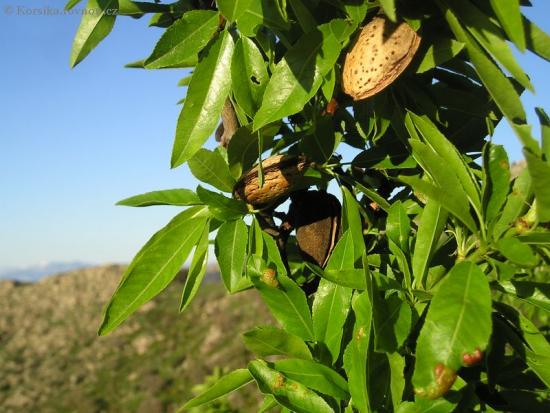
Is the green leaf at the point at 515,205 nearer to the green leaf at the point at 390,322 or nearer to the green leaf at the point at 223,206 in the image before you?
the green leaf at the point at 390,322

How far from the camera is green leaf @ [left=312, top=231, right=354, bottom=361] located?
63cm

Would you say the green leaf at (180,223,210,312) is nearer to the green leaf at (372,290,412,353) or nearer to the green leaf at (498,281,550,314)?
the green leaf at (372,290,412,353)

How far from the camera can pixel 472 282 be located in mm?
477

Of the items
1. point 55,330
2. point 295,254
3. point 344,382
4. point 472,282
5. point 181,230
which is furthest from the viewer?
point 55,330

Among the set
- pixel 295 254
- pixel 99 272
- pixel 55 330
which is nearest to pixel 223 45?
pixel 295 254

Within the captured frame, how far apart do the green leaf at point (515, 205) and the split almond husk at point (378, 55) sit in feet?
0.59

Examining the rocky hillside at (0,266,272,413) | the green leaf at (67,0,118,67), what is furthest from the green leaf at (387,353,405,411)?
the rocky hillside at (0,266,272,413)

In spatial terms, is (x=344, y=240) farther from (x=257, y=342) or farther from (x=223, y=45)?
(x=223, y=45)

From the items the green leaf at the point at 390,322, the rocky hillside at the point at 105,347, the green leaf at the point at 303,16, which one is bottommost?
the rocky hillside at the point at 105,347

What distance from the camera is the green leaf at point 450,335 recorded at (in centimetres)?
44

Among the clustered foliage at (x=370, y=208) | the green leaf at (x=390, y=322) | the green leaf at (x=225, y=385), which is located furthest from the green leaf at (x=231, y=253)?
the green leaf at (x=390, y=322)

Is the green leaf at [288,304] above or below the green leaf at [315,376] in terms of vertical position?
above

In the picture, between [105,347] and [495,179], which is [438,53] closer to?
[495,179]

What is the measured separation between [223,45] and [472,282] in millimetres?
407
